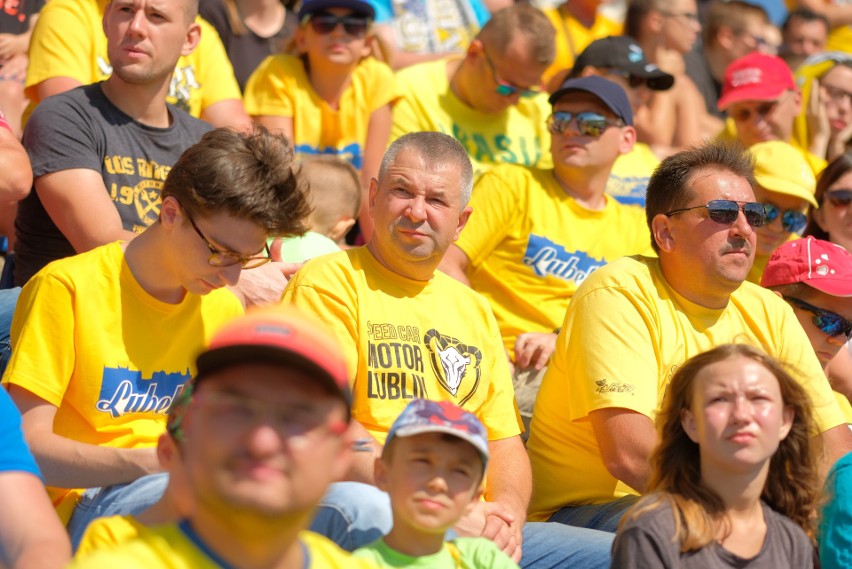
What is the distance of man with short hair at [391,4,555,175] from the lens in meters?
6.32

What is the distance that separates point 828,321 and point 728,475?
172 centimetres

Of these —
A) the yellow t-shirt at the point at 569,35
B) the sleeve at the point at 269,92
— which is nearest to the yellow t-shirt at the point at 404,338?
the sleeve at the point at 269,92

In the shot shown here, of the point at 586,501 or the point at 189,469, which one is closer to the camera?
the point at 189,469

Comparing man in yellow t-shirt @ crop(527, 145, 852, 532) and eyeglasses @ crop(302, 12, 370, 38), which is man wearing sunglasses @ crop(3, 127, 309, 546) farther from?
eyeglasses @ crop(302, 12, 370, 38)

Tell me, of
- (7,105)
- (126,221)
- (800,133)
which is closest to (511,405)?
(126,221)

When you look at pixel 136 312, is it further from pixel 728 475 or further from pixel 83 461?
pixel 728 475

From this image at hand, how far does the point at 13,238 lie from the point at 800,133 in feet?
16.1

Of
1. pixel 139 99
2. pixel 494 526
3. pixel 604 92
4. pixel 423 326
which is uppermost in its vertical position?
pixel 604 92

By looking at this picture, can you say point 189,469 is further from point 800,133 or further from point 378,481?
point 800,133

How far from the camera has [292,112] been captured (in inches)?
249

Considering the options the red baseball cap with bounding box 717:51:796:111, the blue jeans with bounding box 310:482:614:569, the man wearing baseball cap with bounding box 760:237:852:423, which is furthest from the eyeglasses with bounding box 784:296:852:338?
the red baseball cap with bounding box 717:51:796:111

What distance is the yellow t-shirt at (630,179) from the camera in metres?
6.49

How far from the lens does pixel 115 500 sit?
3.26 meters

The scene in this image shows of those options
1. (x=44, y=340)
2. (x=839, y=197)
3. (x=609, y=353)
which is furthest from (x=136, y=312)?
(x=839, y=197)
